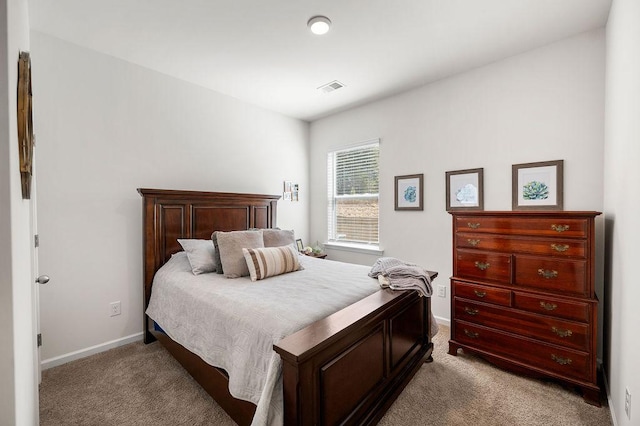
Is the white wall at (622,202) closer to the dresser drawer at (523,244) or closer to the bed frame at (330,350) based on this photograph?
the dresser drawer at (523,244)

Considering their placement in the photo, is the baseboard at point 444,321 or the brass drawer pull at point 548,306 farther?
the baseboard at point 444,321

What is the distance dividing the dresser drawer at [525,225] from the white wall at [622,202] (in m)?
0.20

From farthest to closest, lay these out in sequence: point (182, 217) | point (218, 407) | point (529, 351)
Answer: point (182, 217)
point (529, 351)
point (218, 407)

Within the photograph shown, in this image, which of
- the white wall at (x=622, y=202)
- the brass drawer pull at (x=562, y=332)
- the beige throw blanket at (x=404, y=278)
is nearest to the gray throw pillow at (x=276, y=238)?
the beige throw blanket at (x=404, y=278)

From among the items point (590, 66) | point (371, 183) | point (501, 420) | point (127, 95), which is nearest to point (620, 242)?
point (501, 420)

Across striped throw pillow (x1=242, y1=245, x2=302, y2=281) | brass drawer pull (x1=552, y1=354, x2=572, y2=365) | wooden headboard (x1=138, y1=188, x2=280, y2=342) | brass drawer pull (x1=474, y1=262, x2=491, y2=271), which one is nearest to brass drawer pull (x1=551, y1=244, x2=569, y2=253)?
brass drawer pull (x1=474, y1=262, x2=491, y2=271)

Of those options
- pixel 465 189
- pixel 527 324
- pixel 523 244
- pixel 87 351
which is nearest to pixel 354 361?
pixel 527 324

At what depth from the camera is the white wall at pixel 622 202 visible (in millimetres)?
1368

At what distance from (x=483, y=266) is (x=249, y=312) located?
1876 millimetres

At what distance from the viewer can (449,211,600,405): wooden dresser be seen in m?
1.94

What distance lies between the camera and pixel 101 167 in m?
2.58

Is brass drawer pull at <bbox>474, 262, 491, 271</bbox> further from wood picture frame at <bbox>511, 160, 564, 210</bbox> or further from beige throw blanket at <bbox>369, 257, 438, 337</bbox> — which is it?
wood picture frame at <bbox>511, 160, 564, 210</bbox>

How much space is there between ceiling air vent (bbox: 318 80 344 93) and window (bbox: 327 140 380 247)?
855 millimetres

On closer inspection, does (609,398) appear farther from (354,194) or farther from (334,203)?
(334,203)
